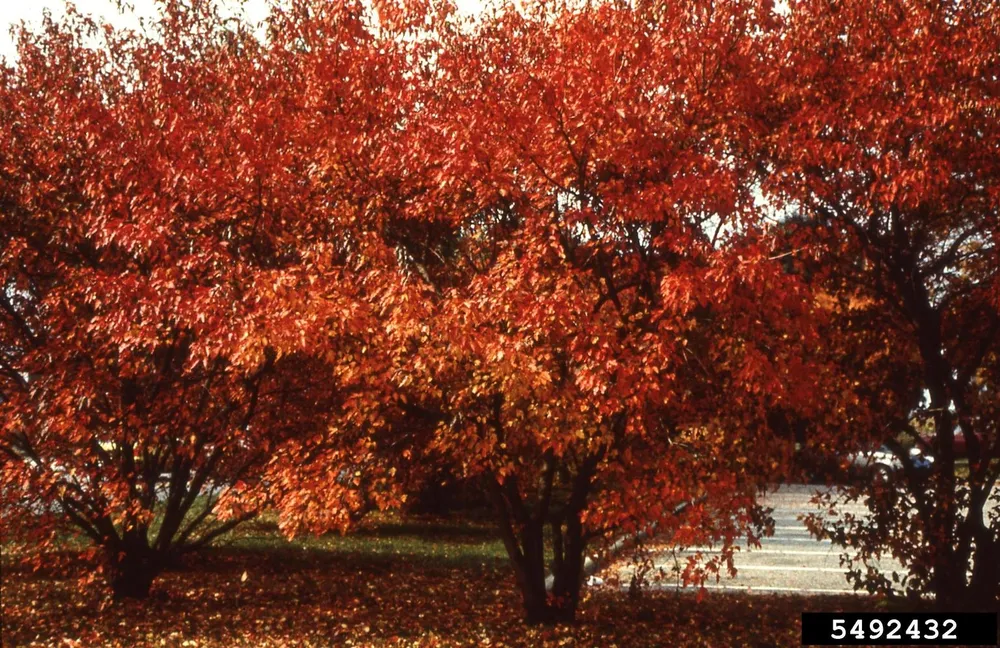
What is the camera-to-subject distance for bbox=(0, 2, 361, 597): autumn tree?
27.4ft

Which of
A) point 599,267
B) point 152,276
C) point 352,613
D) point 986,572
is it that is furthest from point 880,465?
point 152,276

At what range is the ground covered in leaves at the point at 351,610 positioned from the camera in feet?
32.0

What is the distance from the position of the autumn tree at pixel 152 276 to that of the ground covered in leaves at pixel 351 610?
0.86 m

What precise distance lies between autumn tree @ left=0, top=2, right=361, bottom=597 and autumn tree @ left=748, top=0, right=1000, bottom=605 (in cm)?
398

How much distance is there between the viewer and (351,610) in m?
11.4

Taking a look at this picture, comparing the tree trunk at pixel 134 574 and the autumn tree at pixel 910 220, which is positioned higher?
the autumn tree at pixel 910 220

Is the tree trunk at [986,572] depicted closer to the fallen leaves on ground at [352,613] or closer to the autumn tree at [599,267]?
the fallen leaves on ground at [352,613]

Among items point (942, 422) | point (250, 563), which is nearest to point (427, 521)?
point (250, 563)

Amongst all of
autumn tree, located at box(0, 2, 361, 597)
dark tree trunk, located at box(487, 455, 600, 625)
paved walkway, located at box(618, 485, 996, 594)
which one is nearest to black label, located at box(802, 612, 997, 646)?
paved walkway, located at box(618, 485, 996, 594)

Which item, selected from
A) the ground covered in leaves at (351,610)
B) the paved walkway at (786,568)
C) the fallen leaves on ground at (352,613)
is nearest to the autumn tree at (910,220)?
the paved walkway at (786,568)

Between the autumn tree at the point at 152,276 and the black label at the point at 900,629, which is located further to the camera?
the black label at the point at 900,629

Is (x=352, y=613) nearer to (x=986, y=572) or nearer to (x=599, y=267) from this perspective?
(x=599, y=267)

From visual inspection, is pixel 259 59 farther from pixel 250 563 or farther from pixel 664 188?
pixel 250 563

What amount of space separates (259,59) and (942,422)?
7347mm
